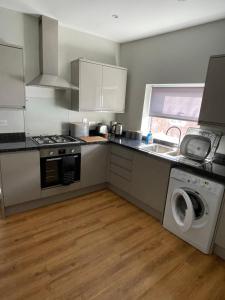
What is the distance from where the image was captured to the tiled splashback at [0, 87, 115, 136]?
2.55 metres

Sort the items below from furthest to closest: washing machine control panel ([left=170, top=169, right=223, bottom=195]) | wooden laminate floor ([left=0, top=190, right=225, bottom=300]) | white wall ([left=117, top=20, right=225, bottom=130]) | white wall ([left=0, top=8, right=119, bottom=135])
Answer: white wall ([left=0, top=8, right=119, bottom=135]) < white wall ([left=117, top=20, right=225, bottom=130]) < washing machine control panel ([left=170, top=169, right=223, bottom=195]) < wooden laminate floor ([left=0, top=190, right=225, bottom=300])

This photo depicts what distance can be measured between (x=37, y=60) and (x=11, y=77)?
53 cm

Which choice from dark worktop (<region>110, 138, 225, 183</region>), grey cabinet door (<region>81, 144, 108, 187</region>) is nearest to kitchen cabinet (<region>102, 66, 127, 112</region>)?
grey cabinet door (<region>81, 144, 108, 187</region>)

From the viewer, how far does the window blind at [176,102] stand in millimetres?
2568

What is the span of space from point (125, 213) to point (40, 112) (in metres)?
1.88

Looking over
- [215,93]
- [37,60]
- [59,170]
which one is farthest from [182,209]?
[37,60]

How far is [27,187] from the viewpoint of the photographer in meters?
2.40

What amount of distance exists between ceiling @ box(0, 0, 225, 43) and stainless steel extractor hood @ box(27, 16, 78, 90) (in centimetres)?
13

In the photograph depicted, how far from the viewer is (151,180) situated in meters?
2.44

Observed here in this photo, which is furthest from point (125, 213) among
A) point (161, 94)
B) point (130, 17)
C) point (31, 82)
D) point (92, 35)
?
point (92, 35)

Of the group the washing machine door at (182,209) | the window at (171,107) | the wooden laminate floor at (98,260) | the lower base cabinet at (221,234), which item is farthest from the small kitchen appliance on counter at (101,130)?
the lower base cabinet at (221,234)

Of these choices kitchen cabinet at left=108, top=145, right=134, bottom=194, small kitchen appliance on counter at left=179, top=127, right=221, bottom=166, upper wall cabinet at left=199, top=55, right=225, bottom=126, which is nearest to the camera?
upper wall cabinet at left=199, top=55, right=225, bottom=126

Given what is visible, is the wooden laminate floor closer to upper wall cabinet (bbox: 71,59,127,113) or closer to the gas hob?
the gas hob

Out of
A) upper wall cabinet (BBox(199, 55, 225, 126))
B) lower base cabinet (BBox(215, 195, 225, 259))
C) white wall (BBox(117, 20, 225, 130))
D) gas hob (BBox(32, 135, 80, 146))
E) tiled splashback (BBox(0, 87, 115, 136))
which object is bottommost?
lower base cabinet (BBox(215, 195, 225, 259))
